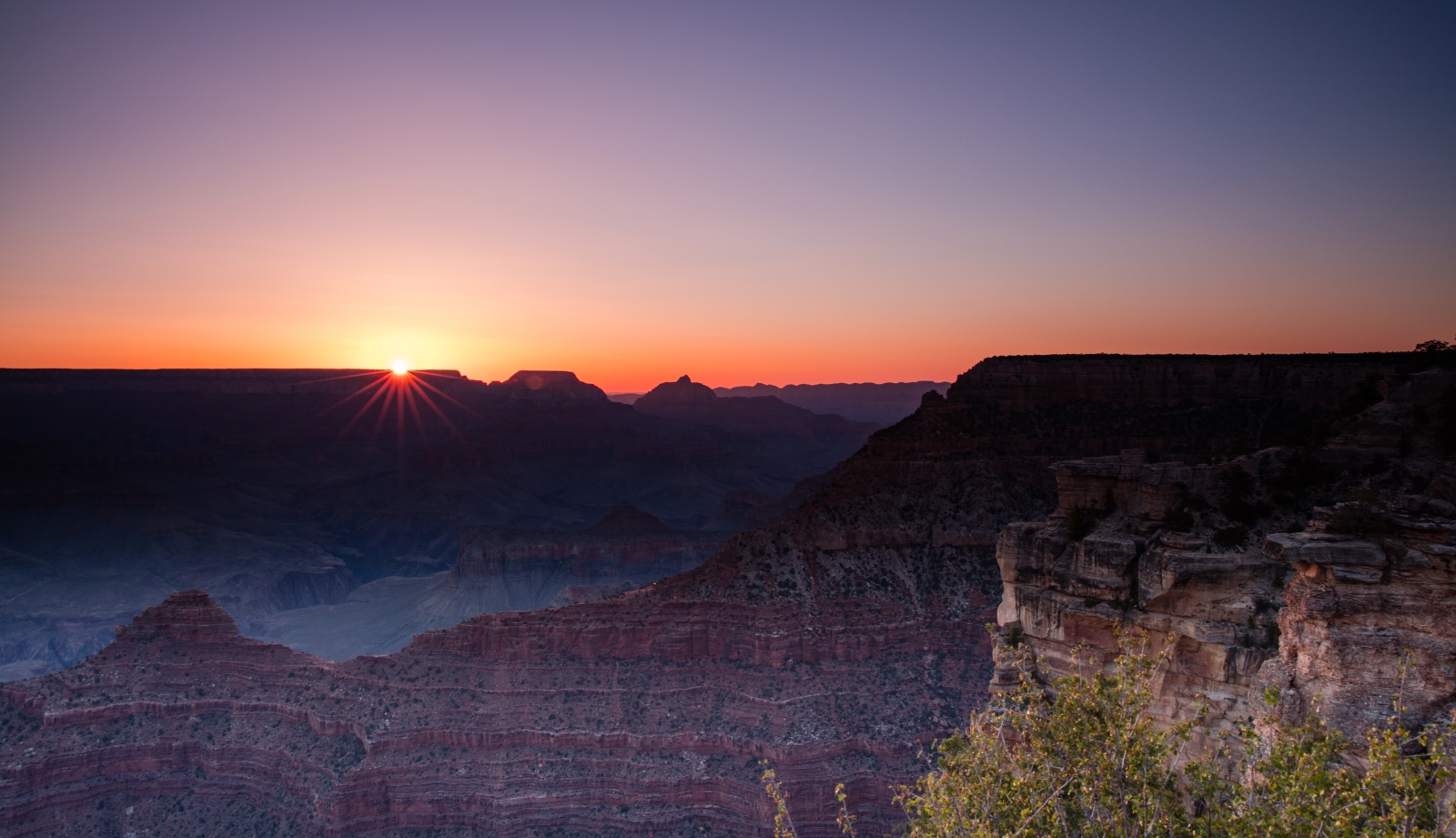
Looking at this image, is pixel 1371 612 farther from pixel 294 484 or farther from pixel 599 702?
pixel 294 484

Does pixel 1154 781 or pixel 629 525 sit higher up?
pixel 1154 781

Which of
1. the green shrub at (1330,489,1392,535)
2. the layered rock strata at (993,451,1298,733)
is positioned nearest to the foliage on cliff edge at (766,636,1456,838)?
the layered rock strata at (993,451,1298,733)

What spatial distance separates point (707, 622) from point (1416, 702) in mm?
32804

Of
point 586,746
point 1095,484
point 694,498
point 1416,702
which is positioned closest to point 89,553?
point 694,498

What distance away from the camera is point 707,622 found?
4225 cm

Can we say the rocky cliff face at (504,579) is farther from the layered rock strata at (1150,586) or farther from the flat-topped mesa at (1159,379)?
the layered rock strata at (1150,586)

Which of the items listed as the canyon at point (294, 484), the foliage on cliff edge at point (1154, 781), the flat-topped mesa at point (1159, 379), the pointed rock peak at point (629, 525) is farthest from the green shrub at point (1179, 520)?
the pointed rock peak at point (629, 525)

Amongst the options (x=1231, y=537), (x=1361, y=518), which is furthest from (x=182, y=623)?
(x=1361, y=518)

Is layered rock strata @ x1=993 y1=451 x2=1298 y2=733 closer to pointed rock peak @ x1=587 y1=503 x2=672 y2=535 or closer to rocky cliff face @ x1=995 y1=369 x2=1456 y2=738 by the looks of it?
rocky cliff face @ x1=995 y1=369 x2=1456 y2=738

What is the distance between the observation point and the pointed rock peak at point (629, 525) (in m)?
99.6

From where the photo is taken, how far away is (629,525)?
10094cm

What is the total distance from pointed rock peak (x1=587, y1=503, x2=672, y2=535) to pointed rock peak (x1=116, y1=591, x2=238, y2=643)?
187 feet

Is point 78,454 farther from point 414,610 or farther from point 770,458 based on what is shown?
point 770,458

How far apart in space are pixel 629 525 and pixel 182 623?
60.2 m
